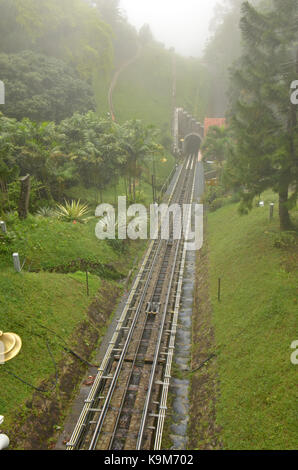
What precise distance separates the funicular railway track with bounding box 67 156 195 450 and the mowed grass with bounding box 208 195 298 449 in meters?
2.22

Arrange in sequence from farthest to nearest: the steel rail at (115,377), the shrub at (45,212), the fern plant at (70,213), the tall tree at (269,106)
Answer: the fern plant at (70,213), the shrub at (45,212), the tall tree at (269,106), the steel rail at (115,377)

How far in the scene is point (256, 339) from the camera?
40.3ft

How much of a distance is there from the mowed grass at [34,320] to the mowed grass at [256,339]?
618 cm

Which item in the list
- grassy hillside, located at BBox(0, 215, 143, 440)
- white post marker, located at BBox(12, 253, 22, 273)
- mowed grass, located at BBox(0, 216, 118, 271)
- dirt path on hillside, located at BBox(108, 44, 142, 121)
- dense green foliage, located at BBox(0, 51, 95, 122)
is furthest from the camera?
dirt path on hillside, located at BBox(108, 44, 142, 121)

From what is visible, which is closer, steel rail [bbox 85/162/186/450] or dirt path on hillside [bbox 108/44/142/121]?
steel rail [bbox 85/162/186/450]

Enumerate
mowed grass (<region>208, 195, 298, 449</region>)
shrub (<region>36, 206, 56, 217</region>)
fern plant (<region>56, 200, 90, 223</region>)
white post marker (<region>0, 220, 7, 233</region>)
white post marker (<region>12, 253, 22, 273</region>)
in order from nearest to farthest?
mowed grass (<region>208, 195, 298, 449</region>) → white post marker (<region>12, 253, 22, 273</region>) → white post marker (<region>0, 220, 7, 233</region>) → shrub (<region>36, 206, 56, 217</region>) → fern plant (<region>56, 200, 90, 223</region>)

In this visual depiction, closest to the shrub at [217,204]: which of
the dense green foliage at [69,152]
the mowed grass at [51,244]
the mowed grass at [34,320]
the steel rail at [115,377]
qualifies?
the dense green foliage at [69,152]

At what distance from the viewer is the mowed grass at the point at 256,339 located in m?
9.42

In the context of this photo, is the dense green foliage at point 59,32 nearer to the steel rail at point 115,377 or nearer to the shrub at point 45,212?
the shrub at point 45,212

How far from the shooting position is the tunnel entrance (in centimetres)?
6185

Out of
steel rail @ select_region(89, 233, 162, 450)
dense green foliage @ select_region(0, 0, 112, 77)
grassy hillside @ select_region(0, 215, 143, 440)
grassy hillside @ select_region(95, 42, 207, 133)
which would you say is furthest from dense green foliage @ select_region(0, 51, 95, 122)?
steel rail @ select_region(89, 233, 162, 450)

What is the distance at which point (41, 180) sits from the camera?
22594mm

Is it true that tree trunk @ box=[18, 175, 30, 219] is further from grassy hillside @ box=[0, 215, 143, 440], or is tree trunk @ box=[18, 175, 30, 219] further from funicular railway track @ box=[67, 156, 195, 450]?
funicular railway track @ box=[67, 156, 195, 450]
